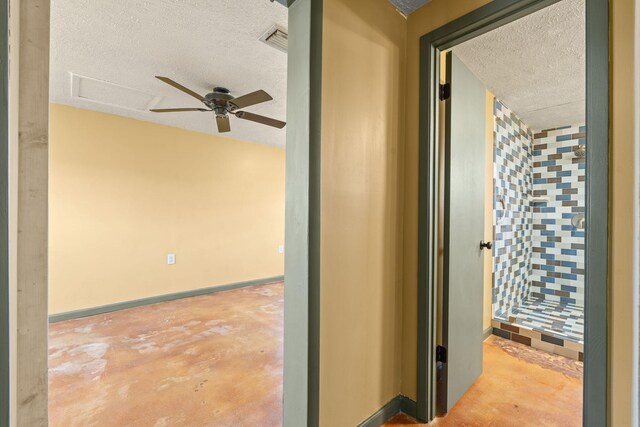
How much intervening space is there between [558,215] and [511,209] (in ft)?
2.96

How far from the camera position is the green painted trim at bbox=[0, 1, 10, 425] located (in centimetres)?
51

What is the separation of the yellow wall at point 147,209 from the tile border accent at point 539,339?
10.6 ft

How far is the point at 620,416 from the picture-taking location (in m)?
0.91

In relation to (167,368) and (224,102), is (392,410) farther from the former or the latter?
(224,102)

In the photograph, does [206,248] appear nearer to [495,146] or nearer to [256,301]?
[256,301]

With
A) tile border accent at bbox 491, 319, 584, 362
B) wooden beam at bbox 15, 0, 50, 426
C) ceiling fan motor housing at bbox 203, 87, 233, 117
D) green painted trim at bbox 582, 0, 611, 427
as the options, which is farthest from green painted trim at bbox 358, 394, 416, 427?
ceiling fan motor housing at bbox 203, 87, 233, 117

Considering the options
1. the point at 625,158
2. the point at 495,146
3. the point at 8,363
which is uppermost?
the point at 495,146

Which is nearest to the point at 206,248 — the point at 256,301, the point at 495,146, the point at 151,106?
the point at 256,301

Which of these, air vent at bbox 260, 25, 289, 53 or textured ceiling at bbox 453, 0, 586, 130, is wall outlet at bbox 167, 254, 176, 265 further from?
textured ceiling at bbox 453, 0, 586, 130

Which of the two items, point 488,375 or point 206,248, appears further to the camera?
point 206,248

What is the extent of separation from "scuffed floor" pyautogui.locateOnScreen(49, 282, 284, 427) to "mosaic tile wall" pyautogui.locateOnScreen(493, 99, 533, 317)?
7.30ft

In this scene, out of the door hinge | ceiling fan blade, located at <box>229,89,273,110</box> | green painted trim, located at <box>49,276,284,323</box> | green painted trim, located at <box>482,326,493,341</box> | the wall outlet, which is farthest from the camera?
the wall outlet

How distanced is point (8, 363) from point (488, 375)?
2372 millimetres

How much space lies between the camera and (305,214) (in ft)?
3.73
